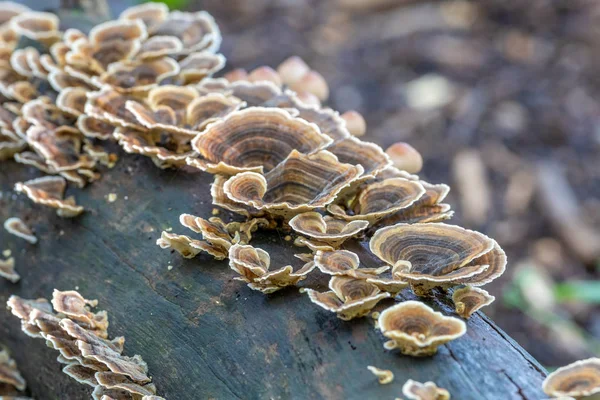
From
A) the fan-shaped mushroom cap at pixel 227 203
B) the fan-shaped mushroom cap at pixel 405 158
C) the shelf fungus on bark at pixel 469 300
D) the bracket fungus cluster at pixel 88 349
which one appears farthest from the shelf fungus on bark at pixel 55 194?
the shelf fungus on bark at pixel 469 300

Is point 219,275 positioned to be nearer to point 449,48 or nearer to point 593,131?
point 593,131

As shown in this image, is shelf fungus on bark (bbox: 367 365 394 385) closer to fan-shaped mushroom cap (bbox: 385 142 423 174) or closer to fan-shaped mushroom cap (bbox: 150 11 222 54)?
fan-shaped mushroom cap (bbox: 385 142 423 174)

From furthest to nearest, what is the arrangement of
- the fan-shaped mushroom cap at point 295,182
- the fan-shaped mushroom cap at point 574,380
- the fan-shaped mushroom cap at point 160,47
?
the fan-shaped mushroom cap at point 160,47 < the fan-shaped mushroom cap at point 295,182 < the fan-shaped mushroom cap at point 574,380

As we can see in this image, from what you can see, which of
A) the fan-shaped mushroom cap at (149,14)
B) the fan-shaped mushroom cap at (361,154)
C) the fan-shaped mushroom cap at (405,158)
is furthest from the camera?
the fan-shaped mushroom cap at (149,14)

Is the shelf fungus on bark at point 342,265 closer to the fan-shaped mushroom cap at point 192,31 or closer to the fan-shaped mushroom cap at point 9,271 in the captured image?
the fan-shaped mushroom cap at point 9,271

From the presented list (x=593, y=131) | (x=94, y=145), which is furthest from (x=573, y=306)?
(x=94, y=145)

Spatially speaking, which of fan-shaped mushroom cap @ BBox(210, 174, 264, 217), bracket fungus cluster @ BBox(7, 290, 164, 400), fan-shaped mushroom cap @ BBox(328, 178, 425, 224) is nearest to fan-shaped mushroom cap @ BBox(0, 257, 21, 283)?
bracket fungus cluster @ BBox(7, 290, 164, 400)

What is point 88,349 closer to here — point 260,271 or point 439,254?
point 260,271

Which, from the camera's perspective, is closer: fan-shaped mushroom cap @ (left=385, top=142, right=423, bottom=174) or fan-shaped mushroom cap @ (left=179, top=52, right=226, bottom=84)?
fan-shaped mushroom cap @ (left=385, top=142, right=423, bottom=174)
